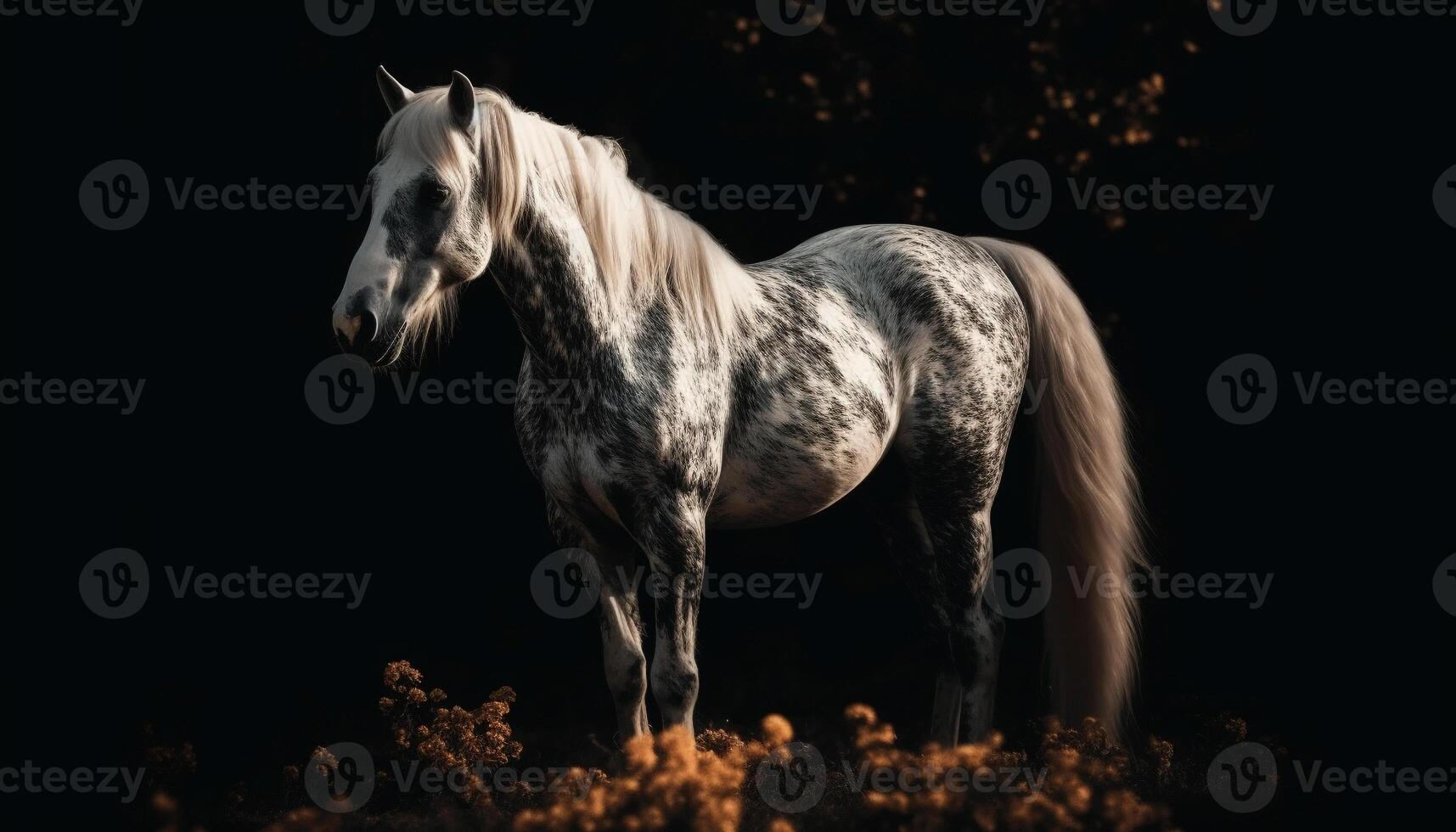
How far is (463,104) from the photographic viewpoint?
361cm

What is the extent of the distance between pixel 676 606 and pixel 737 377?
0.69 metres

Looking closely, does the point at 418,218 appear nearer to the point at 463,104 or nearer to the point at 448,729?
the point at 463,104

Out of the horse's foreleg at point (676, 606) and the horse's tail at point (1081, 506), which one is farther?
the horse's tail at point (1081, 506)

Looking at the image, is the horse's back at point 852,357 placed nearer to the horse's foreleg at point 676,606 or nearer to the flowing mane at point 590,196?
the flowing mane at point 590,196

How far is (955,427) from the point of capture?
4.59 metres

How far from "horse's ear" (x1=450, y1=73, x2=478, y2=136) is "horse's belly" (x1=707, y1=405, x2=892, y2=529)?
3.85ft

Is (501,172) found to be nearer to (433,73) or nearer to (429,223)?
(429,223)

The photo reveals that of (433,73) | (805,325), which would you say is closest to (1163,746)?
(805,325)

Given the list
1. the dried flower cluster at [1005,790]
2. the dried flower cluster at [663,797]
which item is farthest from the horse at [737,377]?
the dried flower cluster at [1005,790]

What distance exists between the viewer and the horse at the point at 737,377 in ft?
12.0

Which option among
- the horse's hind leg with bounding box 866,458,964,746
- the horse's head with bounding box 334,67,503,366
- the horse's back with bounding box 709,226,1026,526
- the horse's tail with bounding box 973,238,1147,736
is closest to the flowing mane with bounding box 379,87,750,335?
the horse's head with bounding box 334,67,503,366

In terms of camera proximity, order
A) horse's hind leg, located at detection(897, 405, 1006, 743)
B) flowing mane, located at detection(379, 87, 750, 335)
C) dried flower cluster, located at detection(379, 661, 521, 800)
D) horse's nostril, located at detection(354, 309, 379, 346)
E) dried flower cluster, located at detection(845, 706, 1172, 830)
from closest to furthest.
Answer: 1. horse's nostril, located at detection(354, 309, 379, 346)
2. flowing mane, located at detection(379, 87, 750, 335)
3. dried flower cluster, located at detection(845, 706, 1172, 830)
4. dried flower cluster, located at detection(379, 661, 521, 800)
5. horse's hind leg, located at detection(897, 405, 1006, 743)

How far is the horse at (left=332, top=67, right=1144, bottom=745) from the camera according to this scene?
3.67 m

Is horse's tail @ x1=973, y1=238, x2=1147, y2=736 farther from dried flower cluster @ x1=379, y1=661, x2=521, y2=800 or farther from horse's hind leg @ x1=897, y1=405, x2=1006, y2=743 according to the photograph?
dried flower cluster @ x1=379, y1=661, x2=521, y2=800
